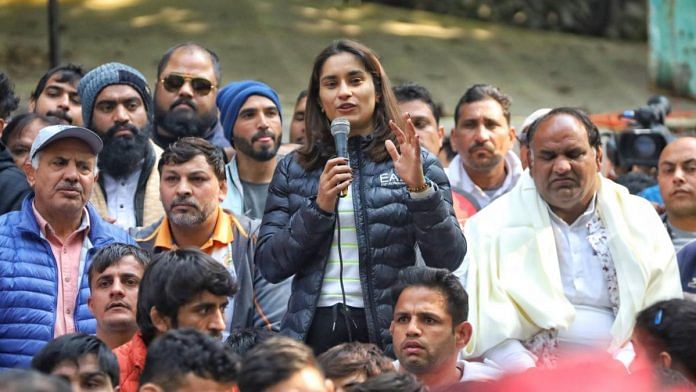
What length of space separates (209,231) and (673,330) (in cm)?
222

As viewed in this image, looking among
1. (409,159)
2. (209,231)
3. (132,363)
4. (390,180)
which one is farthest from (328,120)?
(132,363)

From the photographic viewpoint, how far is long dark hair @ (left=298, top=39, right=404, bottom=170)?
650cm

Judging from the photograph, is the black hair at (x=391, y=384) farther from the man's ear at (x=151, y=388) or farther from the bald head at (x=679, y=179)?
the bald head at (x=679, y=179)

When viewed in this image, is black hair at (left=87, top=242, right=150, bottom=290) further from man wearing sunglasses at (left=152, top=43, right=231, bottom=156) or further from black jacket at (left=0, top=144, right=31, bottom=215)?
man wearing sunglasses at (left=152, top=43, right=231, bottom=156)

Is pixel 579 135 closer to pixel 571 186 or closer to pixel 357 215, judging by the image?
pixel 571 186

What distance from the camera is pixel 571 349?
6.60 m

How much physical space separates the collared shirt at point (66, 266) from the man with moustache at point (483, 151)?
232 cm

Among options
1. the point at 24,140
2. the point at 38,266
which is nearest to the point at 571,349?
the point at 38,266

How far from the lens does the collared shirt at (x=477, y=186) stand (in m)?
8.24

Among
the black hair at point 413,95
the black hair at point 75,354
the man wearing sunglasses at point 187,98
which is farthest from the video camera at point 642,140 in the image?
the black hair at point 75,354

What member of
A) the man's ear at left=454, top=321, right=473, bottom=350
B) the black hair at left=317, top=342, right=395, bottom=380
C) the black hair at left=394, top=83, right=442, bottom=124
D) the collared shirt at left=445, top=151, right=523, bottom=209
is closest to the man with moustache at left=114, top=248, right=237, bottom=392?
the black hair at left=317, top=342, right=395, bottom=380

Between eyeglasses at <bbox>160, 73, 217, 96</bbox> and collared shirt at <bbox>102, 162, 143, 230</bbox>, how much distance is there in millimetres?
681

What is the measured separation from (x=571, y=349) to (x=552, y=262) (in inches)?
16.8

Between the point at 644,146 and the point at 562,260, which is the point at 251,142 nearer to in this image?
the point at 562,260
